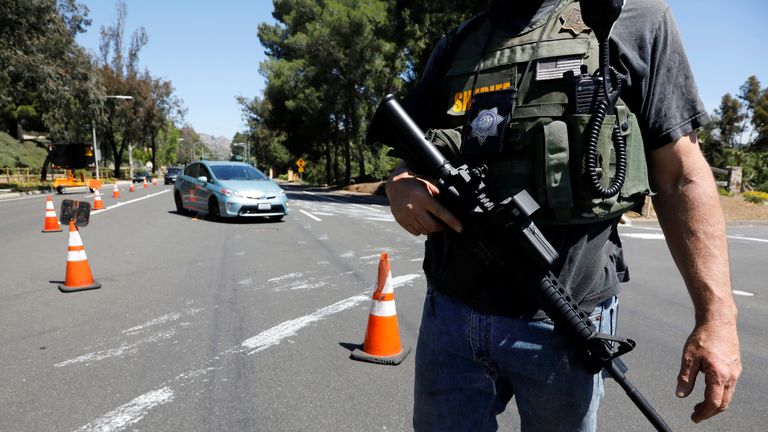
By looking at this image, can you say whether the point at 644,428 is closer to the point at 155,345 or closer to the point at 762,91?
the point at 155,345

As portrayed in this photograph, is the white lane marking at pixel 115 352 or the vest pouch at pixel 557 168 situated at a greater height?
the vest pouch at pixel 557 168

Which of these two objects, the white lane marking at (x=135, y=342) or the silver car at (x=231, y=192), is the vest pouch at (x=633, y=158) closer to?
the white lane marking at (x=135, y=342)

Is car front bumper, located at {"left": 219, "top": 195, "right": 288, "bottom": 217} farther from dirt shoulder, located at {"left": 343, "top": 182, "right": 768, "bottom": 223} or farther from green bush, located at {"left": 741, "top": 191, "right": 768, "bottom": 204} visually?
green bush, located at {"left": 741, "top": 191, "right": 768, "bottom": 204}

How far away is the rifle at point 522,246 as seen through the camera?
1.25 meters

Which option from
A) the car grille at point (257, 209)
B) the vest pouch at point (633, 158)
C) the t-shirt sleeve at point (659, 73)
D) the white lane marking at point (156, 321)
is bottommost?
the white lane marking at point (156, 321)

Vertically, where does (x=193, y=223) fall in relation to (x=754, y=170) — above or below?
below

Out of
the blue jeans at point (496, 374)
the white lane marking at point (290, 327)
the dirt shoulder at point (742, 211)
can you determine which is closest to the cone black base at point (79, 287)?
the white lane marking at point (290, 327)

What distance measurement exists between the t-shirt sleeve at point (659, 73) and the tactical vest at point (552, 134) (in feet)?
0.19

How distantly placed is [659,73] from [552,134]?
0.32 meters

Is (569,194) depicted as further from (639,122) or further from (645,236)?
(645,236)

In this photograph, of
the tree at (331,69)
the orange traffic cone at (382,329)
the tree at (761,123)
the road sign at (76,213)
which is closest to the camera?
the orange traffic cone at (382,329)

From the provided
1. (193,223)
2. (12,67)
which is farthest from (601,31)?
(12,67)

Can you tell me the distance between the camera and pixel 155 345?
3.91 metres

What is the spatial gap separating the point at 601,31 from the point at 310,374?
9.34ft
